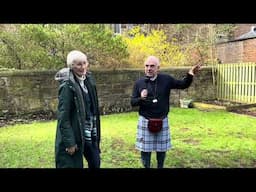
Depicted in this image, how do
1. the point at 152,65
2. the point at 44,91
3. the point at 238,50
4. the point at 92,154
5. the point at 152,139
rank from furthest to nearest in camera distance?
the point at 238,50 < the point at 44,91 < the point at 152,139 < the point at 152,65 < the point at 92,154

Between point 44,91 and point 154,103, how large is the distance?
19.5 ft

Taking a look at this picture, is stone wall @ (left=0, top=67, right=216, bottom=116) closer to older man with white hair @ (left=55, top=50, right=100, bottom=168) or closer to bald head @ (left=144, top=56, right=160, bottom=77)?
bald head @ (left=144, top=56, right=160, bottom=77)

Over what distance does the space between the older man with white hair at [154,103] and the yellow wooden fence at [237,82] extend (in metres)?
7.46

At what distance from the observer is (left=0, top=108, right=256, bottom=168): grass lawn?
484 centimetres

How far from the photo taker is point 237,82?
11055mm

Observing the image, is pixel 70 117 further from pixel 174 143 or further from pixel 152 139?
pixel 174 143

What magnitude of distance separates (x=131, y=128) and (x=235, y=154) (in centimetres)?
292

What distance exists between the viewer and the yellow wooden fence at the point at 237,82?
10.5m

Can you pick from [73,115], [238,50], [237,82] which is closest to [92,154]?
[73,115]

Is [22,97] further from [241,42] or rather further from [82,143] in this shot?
[241,42]

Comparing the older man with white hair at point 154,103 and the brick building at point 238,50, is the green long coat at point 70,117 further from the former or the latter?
the brick building at point 238,50

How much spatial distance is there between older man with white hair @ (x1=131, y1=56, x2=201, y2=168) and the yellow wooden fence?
294 inches
